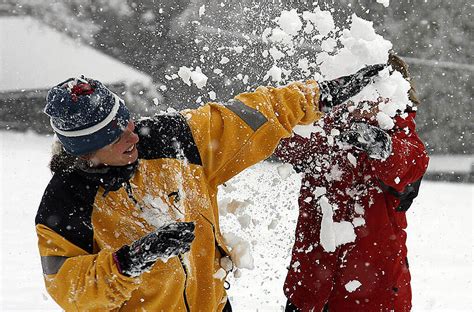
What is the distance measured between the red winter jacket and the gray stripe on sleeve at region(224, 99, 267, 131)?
494mm

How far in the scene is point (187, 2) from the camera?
10391 mm

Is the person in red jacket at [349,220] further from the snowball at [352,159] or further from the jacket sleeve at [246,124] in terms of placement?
the jacket sleeve at [246,124]

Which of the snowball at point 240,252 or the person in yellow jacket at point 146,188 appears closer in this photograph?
the person in yellow jacket at point 146,188

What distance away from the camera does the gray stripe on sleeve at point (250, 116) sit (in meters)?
2.74

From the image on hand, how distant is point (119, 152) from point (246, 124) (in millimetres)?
553

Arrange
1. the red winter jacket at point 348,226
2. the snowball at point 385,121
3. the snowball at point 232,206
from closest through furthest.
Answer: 1. the snowball at point 385,121
2. the red winter jacket at point 348,226
3. the snowball at point 232,206

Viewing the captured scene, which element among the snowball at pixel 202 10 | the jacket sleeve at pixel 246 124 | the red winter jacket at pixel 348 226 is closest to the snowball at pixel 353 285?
the red winter jacket at pixel 348 226

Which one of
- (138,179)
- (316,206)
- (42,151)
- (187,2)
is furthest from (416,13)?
(138,179)

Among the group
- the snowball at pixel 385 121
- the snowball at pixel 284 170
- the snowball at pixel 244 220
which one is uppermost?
the snowball at pixel 385 121

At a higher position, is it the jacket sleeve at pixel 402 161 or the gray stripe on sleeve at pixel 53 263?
the jacket sleeve at pixel 402 161

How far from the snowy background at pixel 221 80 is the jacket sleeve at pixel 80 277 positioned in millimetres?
2219

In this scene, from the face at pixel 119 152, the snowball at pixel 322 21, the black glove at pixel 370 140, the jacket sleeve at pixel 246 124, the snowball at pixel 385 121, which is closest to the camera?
the face at pixel 119 152

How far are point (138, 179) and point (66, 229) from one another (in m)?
0.33

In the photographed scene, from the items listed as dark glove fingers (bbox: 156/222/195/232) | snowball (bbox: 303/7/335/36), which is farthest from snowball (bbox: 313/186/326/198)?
dark glove fingers (bbox: 156/222/195/232)
